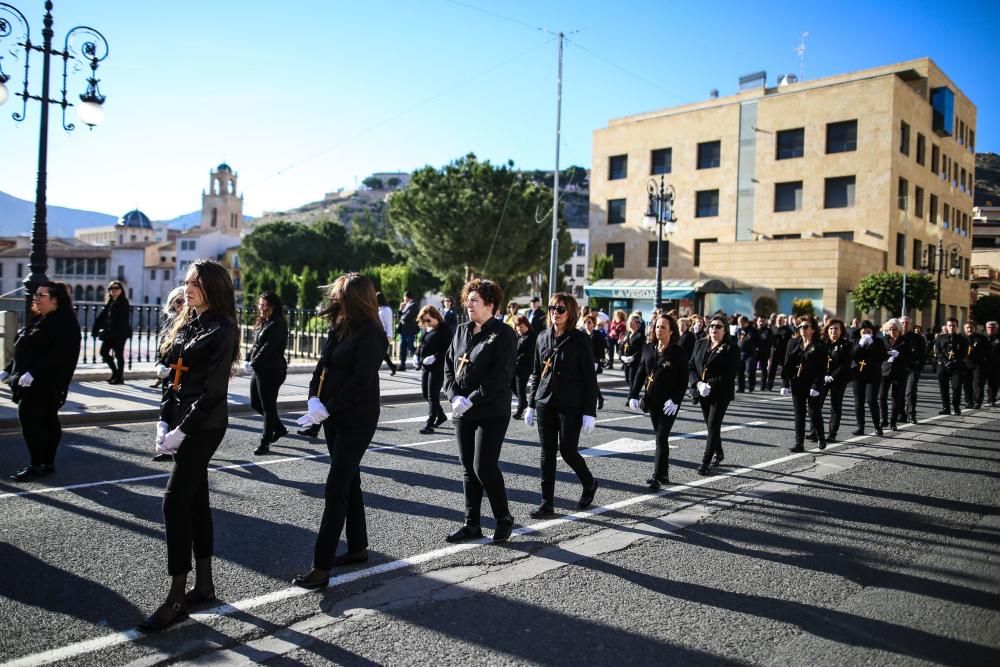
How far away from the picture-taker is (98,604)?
396cm

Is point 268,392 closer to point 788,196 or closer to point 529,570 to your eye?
point 529,570

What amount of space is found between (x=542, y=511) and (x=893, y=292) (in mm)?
31043

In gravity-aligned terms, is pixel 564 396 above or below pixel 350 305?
below

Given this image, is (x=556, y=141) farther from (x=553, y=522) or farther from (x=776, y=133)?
(x=553, y=522)

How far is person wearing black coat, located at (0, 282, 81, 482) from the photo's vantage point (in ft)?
21.4

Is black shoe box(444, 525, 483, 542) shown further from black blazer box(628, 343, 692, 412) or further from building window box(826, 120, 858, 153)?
building window box(826, 120, 858, 153)

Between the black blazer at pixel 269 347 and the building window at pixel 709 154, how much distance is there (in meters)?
39.7

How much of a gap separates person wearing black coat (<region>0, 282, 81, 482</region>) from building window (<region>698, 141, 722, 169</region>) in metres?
41.6

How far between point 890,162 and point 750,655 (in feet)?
132

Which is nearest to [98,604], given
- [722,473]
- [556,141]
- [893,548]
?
[893,548]

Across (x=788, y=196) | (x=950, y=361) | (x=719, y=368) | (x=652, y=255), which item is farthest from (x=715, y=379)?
(x=652, y=255)

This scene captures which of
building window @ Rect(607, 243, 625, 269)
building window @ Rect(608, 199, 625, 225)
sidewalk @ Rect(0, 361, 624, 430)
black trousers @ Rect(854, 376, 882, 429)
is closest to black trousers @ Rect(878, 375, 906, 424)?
black trousers @ Rect(854, 376, 882, 429)

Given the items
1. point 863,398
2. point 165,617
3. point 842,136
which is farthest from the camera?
point 842,136

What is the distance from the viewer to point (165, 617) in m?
3.70
